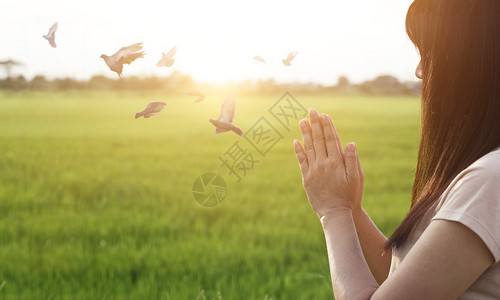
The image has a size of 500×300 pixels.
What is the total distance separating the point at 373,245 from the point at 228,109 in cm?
62

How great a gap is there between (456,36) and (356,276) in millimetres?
593

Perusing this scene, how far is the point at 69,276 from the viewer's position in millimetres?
3719

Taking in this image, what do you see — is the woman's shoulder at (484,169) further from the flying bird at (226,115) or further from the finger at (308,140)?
the flying bird at (226,115)

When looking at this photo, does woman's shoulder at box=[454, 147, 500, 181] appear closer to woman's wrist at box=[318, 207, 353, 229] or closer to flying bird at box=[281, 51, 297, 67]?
woman's wrist at box=[318, 207, 353, 229]

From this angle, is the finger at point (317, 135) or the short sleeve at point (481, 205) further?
the finger at point (317, 135)

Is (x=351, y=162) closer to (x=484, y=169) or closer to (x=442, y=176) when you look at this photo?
(x=442, y=176)

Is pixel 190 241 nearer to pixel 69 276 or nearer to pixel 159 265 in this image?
pixel 159 265

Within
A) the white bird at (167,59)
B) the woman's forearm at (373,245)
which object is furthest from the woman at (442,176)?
the white bird at (167,59)

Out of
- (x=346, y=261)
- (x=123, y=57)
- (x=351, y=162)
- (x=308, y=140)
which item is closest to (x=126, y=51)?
(x=123, y=57)

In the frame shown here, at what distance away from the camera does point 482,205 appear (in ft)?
3.34

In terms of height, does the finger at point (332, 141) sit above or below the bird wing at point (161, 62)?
below

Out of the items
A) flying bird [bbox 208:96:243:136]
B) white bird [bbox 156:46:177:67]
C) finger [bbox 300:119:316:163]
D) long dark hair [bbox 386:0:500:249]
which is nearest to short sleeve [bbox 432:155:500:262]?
long dark hair [bbox 386:0:500:249]

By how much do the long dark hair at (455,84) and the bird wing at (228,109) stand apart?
61cm

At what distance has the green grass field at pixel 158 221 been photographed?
11.8 ft
